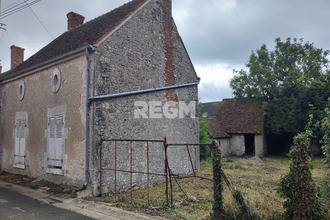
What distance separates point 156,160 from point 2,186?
234 inches

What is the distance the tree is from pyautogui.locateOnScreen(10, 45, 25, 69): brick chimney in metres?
19.8

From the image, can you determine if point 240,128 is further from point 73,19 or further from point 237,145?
point 73,19

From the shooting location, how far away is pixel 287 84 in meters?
21.5

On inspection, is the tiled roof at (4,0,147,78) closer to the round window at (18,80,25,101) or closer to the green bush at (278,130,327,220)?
the round window at (18,80,25,101)

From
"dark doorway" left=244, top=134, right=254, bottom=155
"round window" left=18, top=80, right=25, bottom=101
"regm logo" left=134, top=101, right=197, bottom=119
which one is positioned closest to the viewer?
"regm logo" left=134, top=101, right=197, bottom=119

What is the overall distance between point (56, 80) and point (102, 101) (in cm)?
265

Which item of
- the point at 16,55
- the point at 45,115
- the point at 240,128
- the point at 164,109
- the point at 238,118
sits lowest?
the point at 240,128

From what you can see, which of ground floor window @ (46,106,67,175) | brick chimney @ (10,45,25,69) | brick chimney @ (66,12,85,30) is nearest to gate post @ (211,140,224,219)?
ground floor window @ (46,106,67,175)

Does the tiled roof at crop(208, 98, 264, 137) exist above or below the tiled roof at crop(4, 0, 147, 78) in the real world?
below

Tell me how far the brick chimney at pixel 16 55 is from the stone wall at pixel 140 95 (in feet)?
33.8

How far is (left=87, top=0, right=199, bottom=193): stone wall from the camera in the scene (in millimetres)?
7938

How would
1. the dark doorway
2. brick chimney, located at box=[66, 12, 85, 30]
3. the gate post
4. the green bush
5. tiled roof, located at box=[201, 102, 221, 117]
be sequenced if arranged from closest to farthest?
1. the green bush
2. the gate post
3. brick chimney, located at box=[66, 12, 85, 30]
4. the dark doorway
5. tiled roof, located at box=[201, 102, 221, 117]

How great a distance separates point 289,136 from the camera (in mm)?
23188

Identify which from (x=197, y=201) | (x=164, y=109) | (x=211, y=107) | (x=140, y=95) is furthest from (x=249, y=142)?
(x=197, y=201)
